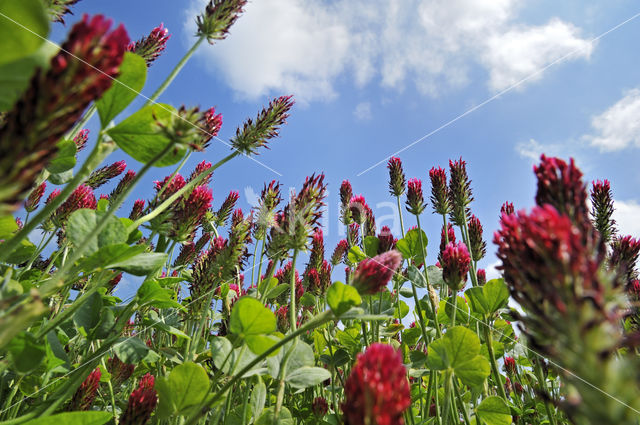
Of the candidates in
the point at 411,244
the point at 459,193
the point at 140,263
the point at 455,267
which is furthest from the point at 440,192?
the point at 140,263

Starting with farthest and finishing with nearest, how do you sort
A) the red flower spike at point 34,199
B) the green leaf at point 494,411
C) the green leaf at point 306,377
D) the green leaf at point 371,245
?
1. the green leaf at point 371,245
2. the red flower spike at point 34,199
3. the green leaf at point 494,411
4. the green leaf at point 306,377

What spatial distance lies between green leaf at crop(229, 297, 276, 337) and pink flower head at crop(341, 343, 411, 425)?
1.33 feet

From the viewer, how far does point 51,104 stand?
31 cm

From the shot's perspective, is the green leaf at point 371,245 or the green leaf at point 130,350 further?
the green leaf at point 371,245

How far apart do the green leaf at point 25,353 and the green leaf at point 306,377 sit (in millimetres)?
516

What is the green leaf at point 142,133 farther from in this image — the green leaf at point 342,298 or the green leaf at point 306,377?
the green leaf at point 306,377

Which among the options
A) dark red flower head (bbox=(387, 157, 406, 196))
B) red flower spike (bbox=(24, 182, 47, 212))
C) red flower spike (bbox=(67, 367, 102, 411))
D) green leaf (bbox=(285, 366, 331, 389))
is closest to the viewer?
green leaf (bbox=(285, 366, 331, 389))

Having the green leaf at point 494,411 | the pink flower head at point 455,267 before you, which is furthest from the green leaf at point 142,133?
the green leaf at point 494,411

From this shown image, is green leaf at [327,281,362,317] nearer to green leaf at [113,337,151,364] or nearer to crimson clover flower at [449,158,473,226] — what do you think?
green leaf at [113,337,151,364]

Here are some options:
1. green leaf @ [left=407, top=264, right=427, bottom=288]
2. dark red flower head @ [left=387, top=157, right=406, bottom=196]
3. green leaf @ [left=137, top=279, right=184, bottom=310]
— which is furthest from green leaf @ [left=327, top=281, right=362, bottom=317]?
dark red flower head @ [left=387, top=157, right=406, bottom=196]

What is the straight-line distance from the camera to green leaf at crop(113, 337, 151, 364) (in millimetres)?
1022

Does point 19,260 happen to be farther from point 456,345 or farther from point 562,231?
point 562,231

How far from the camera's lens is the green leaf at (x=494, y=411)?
4.18 ft

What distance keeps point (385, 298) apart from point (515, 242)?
1.74 m
